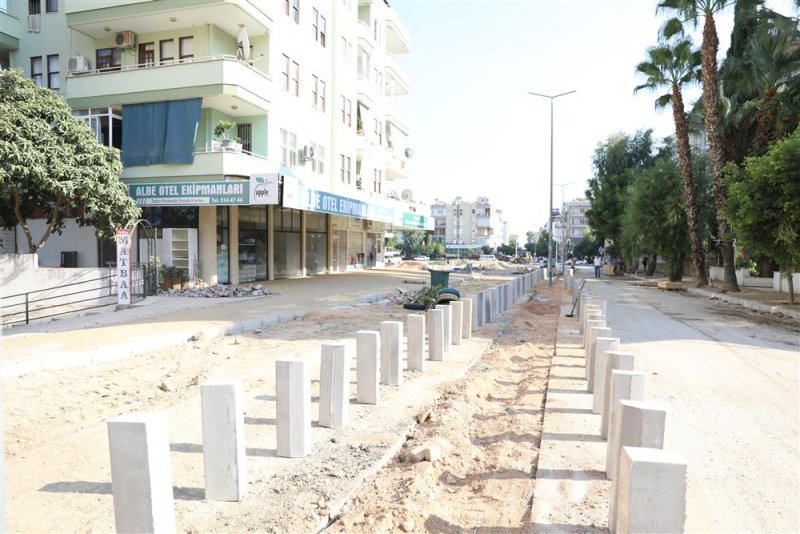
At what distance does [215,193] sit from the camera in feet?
63.8

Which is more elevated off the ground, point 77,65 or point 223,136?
point 77,65

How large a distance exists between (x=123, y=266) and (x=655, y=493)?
48.1 feet

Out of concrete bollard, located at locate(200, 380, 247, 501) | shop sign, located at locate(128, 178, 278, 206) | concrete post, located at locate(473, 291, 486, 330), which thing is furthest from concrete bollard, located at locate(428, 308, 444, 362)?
shop sign, located at locate(128, 178, 278, 206)

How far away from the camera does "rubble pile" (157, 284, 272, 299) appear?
18250 mm

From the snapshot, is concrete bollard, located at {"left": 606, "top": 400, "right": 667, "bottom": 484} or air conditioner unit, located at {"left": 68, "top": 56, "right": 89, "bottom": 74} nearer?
concrete bollard, located at {"left": 606, "top": 400, "right": 667, "bottom": 484}

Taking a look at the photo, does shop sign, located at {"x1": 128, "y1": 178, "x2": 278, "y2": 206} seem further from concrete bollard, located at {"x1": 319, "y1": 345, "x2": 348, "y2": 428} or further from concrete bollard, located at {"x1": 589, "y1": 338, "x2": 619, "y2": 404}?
concrete bollard, located at {"x1": 589, "y1": 338, "x2": 619, "y2": 404}

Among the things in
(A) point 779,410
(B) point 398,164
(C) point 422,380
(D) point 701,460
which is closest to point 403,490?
(D) point 701,460

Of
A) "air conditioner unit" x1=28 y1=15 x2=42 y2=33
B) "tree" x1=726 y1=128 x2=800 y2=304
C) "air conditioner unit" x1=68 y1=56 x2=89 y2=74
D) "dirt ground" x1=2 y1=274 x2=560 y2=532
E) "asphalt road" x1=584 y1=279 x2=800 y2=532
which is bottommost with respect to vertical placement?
"asphalt road" x1=584 y1=279 x2=800 y2=532

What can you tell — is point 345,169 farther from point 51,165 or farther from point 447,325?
point 447,325

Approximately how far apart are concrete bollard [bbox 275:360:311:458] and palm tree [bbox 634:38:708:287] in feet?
92.7

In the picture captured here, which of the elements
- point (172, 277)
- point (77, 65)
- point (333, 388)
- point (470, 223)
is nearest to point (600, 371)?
point (333, 388)

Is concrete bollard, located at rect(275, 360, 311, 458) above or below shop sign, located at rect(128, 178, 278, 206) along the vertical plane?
below

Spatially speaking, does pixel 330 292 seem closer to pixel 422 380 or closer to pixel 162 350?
pixel 162 350

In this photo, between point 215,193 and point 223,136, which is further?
point 223,136
